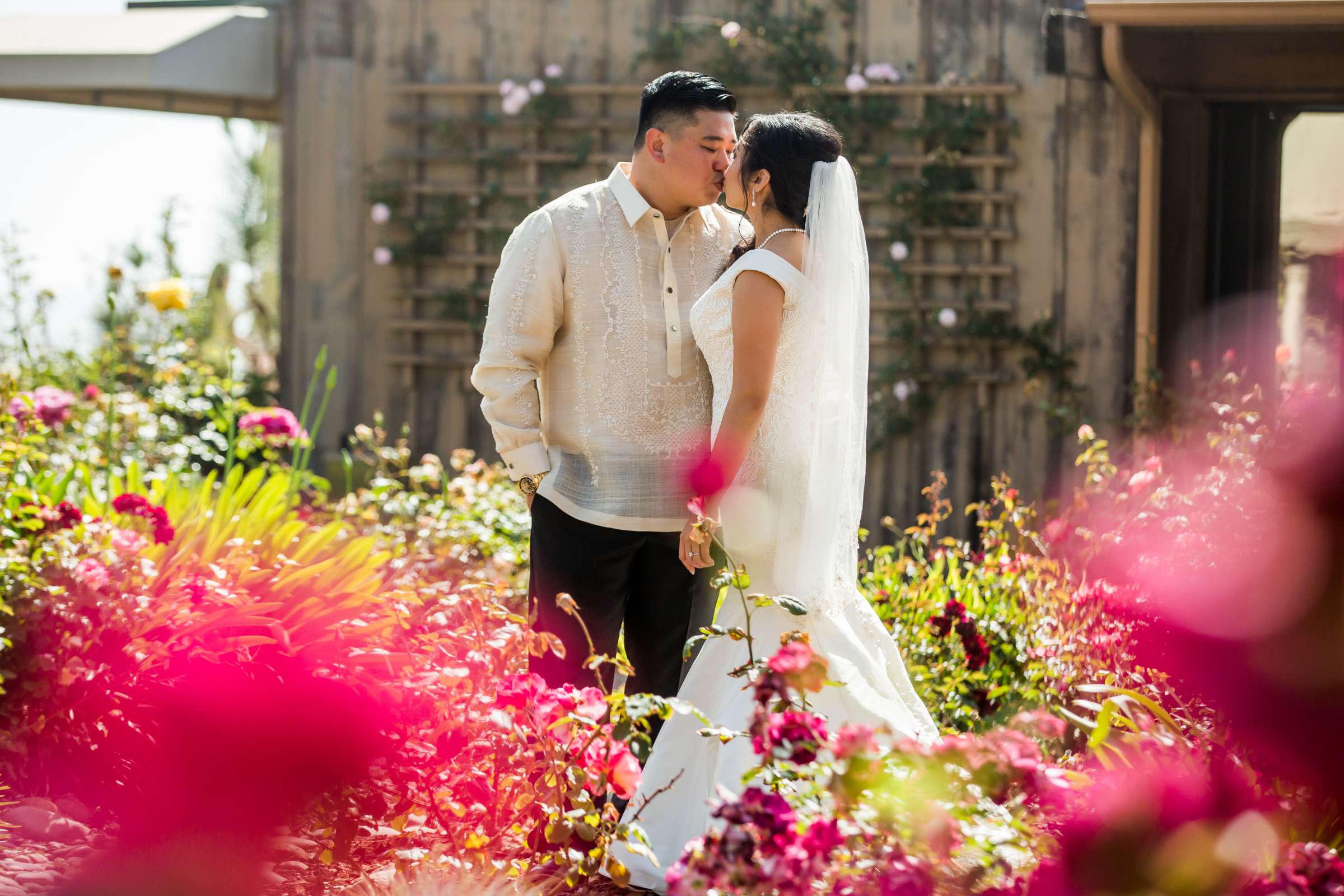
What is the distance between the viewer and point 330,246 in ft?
21.3

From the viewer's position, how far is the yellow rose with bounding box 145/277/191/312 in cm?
473

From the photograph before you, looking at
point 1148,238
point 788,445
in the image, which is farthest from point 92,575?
point 1148,238

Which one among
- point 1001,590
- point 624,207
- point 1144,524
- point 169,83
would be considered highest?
point 169,83

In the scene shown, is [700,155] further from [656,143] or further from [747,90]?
[747,90]

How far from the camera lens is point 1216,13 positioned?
440 cm

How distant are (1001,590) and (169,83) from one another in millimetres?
4898

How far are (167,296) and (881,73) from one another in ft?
10.9

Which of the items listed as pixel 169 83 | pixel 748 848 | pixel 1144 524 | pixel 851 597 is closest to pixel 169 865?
pixel 748 848

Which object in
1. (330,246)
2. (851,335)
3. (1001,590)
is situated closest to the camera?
(851,335)

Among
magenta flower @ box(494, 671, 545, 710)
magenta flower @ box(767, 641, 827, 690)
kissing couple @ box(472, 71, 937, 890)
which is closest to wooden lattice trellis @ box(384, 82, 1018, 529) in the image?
kissing couple @ box(472, 71, 937, 890)

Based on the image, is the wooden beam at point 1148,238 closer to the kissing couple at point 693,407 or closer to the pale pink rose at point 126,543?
the kissing couple at point 693,407

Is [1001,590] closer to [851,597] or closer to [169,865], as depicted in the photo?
[851,597]

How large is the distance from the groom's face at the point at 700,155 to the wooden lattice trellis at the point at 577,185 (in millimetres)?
3459

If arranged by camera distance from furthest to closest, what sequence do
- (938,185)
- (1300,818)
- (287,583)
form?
(938,185), (287,583), (1300,818)
